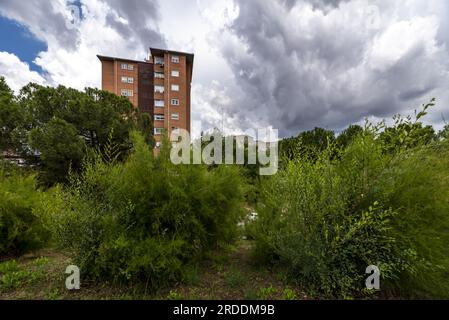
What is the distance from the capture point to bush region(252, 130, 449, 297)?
241 cm

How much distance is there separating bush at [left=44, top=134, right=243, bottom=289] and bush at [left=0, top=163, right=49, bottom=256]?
1628mm

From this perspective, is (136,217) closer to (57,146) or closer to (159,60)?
(57,146)

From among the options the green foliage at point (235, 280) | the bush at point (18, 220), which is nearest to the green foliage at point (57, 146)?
the bush at point (18, 220)

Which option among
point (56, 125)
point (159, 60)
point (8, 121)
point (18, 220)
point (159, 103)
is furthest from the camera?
point (159, 60)

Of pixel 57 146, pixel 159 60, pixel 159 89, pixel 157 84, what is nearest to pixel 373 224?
pixel 57 146

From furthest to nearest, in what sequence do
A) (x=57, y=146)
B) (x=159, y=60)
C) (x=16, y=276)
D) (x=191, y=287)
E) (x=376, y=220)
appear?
1. (x=159, y=60)
2. (x=57, y=146)
3. (x=16, y=276)
4. (x=191, y=287)
5. (x=376, y=220)

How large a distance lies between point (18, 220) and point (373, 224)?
585cm

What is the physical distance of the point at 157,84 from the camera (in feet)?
96.8

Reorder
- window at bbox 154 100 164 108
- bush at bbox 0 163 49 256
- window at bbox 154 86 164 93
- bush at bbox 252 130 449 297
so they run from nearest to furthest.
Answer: bush at bbox 252 130 449 297, bush at bbox 0 163 49 256, window at bbox 154 100 164 108, window at bbox 154 86 164 93

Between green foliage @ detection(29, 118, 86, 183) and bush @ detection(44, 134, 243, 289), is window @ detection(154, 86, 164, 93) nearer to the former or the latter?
green foliage @ detection(29, 118, 86, 183)

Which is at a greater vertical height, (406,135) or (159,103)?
(159,103)

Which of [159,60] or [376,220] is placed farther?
[159,60]

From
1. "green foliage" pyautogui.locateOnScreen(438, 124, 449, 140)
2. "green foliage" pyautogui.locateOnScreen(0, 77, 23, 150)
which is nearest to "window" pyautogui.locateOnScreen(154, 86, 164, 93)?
"green foliage" pyautogui.locateOnScreen(0, 77, 23, 150)
